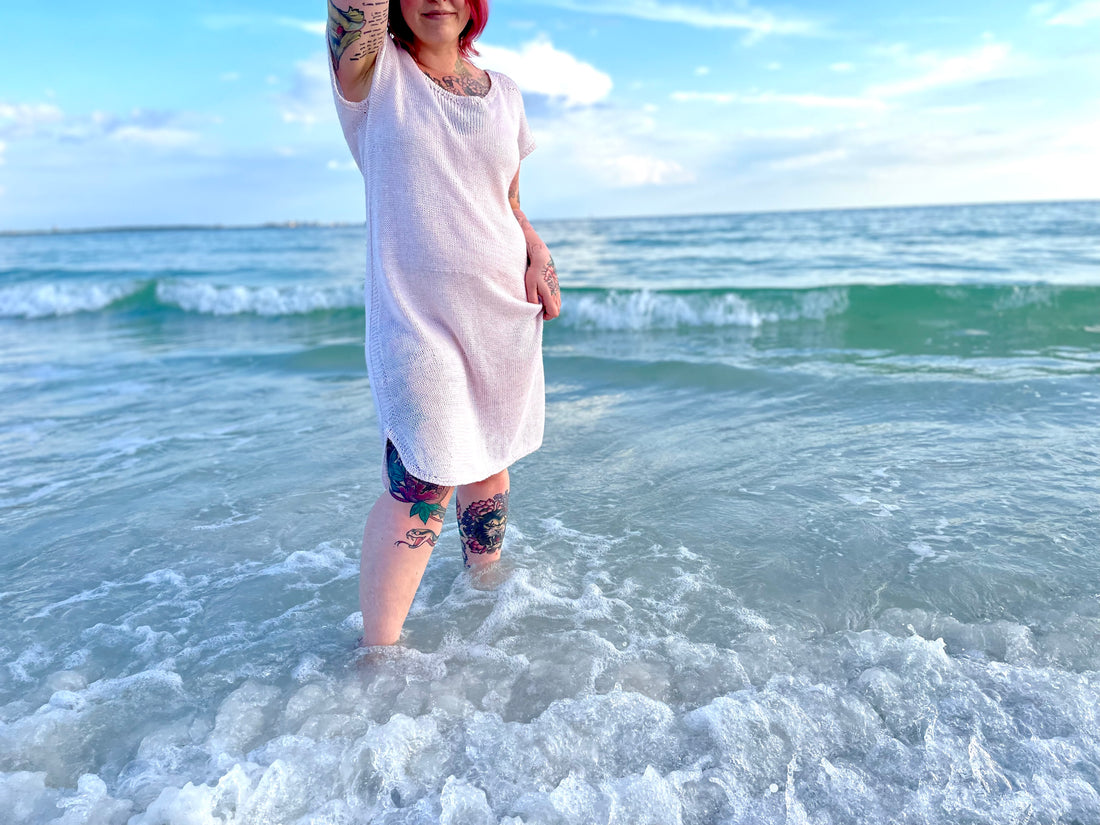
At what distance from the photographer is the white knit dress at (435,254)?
1923mm

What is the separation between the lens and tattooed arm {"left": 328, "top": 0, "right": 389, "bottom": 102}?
179 centimetres

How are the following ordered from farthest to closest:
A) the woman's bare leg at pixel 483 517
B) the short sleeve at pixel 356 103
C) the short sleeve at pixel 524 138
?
1. the woman's bare leg at pixel 483 517
2. the short sleeve at pixel 524 138
3. the short sleeve at pixel 356 103

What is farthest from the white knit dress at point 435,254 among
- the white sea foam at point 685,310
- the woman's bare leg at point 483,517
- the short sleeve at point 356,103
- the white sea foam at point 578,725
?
the white sea foam at point 685,310

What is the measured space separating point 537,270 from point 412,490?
720 mm

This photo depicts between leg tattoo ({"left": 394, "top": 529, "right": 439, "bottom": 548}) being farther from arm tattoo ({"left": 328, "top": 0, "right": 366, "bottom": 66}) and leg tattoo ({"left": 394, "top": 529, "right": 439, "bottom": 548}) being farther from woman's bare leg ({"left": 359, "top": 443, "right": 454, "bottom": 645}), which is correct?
arm tattoo ({"left": 328, "top": 0, "right": 366, "bottom": 66})

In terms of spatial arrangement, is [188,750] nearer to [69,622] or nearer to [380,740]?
[380,740]

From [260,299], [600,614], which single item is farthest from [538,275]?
[260,299]

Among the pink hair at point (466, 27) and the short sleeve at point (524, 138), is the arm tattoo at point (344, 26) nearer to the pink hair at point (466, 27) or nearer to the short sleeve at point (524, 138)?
the pink hair at point (466, 27)

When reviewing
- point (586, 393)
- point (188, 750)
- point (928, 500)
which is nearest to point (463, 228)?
point (188, 750)

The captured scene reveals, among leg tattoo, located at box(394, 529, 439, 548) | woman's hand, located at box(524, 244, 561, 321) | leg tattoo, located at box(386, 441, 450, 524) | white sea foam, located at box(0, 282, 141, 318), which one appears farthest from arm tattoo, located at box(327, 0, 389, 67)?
white sea foam, located at box(0, 282, 141, 318)

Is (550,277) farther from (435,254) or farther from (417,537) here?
(417,537)

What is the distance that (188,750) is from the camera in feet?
6.33

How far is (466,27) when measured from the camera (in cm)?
209

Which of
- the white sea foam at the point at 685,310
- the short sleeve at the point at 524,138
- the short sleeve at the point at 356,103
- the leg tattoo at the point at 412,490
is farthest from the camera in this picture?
the white sea foam at the point at 685,310
